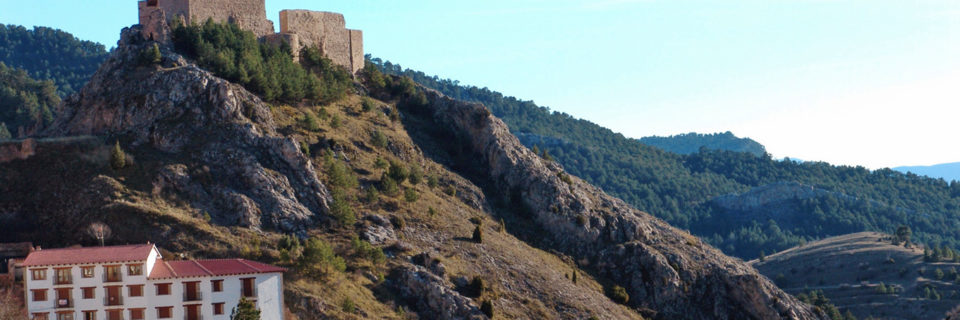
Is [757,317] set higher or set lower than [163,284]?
lower

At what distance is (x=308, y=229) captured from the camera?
90500 millimetres

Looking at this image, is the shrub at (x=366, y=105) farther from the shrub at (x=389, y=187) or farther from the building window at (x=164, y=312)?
the building window at (x=164, y=312)

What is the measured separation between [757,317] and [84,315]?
194 ft

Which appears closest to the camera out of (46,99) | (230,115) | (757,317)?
(230,115)

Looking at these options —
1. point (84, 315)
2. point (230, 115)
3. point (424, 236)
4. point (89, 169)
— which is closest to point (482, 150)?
point (424, 236)

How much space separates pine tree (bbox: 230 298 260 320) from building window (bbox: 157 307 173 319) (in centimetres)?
460

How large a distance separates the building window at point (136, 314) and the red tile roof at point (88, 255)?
11.0ft

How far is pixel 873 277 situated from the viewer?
16862 centimetres

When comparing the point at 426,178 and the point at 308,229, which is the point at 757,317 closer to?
the point at 426,178

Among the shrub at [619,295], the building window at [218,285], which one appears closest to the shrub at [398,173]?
the shrub at [619,295]

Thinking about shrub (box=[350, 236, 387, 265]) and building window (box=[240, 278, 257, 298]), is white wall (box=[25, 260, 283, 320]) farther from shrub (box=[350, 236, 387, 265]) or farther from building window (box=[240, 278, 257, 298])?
shrub (box=[350, 236, 387, 265])

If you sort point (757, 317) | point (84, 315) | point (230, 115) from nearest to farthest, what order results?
point (84, 315)
point (230, 115)
point (757, 317)

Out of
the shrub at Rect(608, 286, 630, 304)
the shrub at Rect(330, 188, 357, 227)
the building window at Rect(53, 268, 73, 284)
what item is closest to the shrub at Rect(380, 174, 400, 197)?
the shrub at Rect(330, 188, 357, 227)

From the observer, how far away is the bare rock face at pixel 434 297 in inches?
3433
